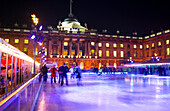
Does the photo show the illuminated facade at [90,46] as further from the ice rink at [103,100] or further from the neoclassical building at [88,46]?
the ice rink at [103,100]

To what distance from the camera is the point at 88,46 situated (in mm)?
69875

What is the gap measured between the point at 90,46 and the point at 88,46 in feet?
2.69

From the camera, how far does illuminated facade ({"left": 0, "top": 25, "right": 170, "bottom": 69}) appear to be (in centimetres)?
6444

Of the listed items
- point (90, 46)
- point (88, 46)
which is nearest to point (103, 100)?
point (88, 46)

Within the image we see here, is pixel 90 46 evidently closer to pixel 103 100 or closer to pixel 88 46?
pixel 88 46

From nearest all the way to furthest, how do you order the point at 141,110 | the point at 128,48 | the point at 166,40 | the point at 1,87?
the point at 141,110 < the point at 1,87 < the point at 166,40 < the point at 128,48

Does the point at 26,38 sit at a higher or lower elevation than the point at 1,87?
higher

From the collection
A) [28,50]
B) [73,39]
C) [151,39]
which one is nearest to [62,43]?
[73,39]

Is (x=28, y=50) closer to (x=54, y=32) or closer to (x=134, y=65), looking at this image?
(x=54, y=32)

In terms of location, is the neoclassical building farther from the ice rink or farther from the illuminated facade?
the ice rink

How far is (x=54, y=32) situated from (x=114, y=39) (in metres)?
23.5

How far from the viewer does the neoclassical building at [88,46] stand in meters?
64.4

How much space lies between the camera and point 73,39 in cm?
6912

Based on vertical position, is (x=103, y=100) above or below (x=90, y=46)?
below
